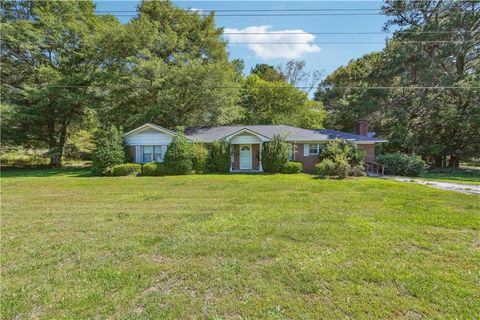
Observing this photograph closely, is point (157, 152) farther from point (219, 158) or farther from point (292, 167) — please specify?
point (292, 167)

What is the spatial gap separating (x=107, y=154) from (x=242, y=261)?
1634cm

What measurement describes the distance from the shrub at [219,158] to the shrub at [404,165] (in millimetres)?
11717

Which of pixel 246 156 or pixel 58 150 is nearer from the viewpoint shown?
pixel 246 156

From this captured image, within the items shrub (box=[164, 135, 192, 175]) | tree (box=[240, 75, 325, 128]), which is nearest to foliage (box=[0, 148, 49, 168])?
shrub (box=[164, 135, 192, 175])

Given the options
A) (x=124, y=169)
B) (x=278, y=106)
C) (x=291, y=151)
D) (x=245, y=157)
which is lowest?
(x=124, y=169)

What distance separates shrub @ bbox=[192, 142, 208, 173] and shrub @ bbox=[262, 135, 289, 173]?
14.7ft

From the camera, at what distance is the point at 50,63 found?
24438 millimetres

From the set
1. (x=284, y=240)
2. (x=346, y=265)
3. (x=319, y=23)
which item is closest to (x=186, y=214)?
(x=284, y=240)

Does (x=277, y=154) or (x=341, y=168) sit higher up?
(x=277, y=154)

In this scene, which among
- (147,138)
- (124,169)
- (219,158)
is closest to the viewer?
(124,169)

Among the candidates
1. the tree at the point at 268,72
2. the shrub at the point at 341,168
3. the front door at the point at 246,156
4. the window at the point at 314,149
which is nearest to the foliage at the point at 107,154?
the front door at the point at 246,156

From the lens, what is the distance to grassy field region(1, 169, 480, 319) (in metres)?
3.00

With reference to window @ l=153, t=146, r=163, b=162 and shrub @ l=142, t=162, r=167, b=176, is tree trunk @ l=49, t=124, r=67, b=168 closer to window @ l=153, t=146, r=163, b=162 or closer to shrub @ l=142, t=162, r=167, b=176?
window @ l=153, t=146, r=163, b=162

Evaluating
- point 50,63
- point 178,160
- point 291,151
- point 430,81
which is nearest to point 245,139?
point 291,151
